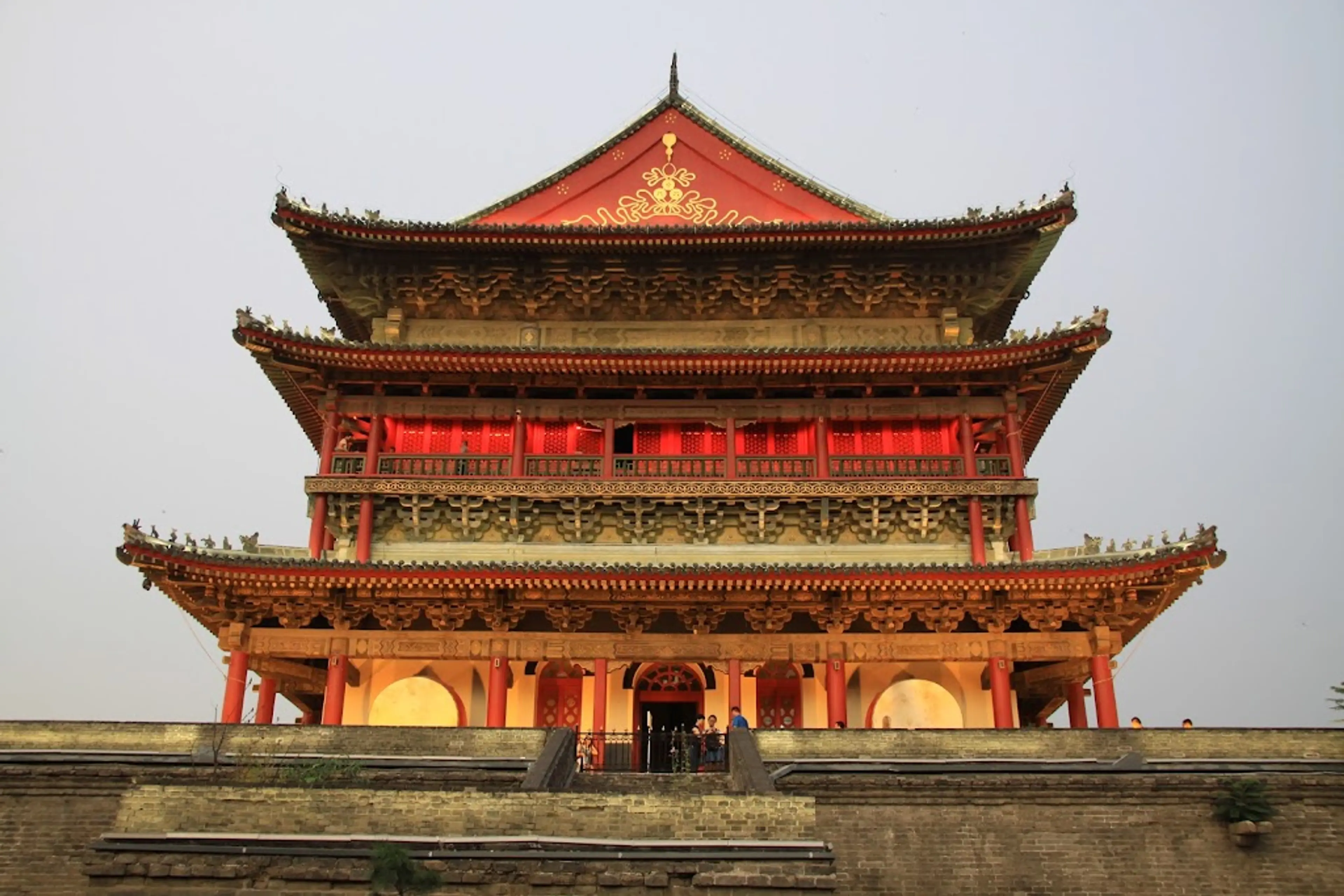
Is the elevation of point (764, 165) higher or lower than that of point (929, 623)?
higher

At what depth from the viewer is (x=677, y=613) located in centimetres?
2375

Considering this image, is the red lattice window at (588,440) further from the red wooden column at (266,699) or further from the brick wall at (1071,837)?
the brick wall at (1071,837)

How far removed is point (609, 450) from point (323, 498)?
6529mm

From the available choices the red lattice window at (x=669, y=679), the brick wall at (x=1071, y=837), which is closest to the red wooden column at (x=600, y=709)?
the red lattice window at (x=669, y=679)

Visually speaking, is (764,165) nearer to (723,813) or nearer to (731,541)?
(731,541)

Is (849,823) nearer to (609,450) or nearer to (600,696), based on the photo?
(600,696)

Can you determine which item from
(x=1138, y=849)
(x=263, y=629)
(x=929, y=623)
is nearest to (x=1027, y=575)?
(x=929, y=623)

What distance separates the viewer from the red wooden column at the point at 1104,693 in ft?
74.2

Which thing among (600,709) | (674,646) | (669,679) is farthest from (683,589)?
(669,679)

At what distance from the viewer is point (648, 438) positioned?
2723 centimetres

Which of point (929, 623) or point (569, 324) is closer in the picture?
point (929, 623)

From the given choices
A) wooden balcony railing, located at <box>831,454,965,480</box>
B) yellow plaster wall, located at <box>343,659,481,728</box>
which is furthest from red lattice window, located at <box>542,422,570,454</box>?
wooden balcony railing, located at <box>831,454,965,480</box>

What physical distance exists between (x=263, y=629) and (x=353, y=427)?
5599mm

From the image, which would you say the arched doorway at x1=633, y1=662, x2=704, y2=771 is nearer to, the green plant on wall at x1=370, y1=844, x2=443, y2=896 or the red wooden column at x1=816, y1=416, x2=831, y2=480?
the red wooden column at x1=816, y1=416, x2=831, y2=480
